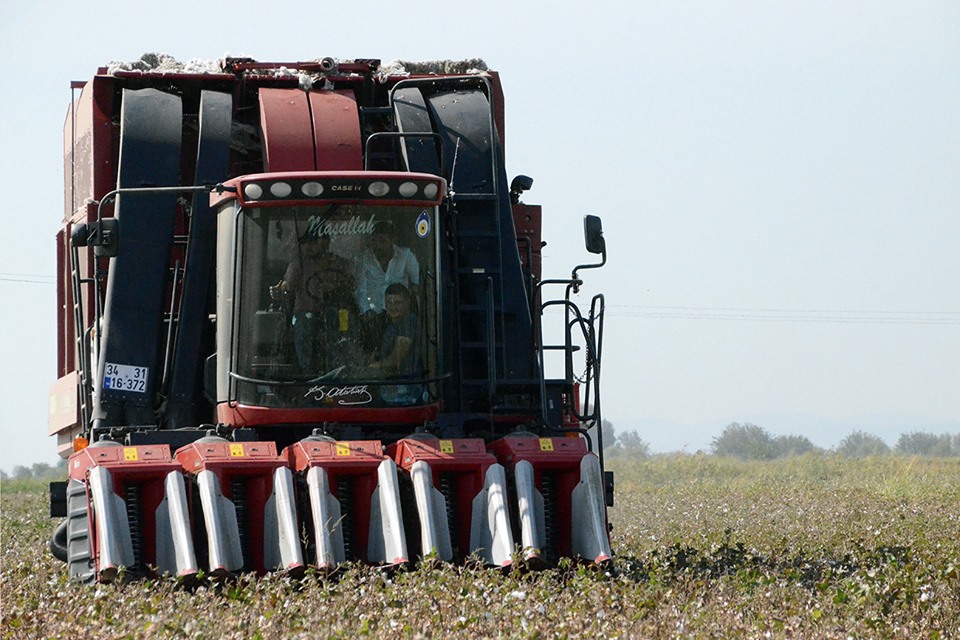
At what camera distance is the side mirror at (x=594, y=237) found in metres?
11.9

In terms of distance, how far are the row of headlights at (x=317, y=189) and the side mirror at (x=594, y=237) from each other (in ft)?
5.26

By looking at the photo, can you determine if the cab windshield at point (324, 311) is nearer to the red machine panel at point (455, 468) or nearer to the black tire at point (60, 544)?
the red machine panel at point (455, 468)

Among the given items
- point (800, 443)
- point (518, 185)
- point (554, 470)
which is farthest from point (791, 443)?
point (554, 470)

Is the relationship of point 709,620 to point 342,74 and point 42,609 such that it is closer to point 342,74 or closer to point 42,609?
point 42,609

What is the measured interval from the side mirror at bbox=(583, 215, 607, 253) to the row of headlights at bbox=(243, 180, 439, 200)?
5.26 ft

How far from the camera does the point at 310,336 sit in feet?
35.8

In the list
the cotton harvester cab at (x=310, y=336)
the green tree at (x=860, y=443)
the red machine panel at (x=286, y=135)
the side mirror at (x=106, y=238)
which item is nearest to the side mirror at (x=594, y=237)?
the cotton harvester cab at (x=310, y=336)

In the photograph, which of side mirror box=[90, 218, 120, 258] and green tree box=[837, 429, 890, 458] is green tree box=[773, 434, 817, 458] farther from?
side mirror box=[90, 218, 120, 258]

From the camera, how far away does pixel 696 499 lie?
82.0 feet

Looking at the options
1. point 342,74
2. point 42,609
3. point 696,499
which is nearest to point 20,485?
point 696,499

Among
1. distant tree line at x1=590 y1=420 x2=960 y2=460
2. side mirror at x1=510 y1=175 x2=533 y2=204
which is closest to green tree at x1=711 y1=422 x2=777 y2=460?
distant tree line at x1=590 y1=420 x2=960 y2=460

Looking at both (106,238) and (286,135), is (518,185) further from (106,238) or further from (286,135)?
(106,238)

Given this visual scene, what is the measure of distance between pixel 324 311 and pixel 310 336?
0.19 metres

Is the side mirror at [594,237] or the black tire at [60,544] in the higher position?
the side mirror at [594,237]
